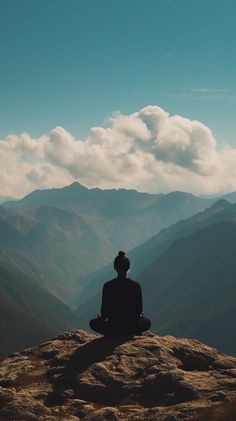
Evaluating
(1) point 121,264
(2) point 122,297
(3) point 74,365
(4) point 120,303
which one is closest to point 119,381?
(3) point 74,365

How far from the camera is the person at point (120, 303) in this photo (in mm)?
21000

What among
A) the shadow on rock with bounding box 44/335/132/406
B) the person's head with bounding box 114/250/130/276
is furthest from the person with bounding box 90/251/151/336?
the shadow on rock with bounding box 44/335/132/406

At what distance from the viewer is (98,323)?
837 inches

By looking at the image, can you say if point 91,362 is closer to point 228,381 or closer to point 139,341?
point 139,341

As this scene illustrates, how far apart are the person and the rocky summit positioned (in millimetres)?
586

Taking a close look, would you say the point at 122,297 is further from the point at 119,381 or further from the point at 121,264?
the point at 119,381

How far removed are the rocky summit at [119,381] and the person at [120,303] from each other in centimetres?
59

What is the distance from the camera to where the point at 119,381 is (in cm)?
1677

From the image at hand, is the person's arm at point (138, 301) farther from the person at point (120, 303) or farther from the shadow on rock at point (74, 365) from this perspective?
the shadow on rock at point (74, 365)

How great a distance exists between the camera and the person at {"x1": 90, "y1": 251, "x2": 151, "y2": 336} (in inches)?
827

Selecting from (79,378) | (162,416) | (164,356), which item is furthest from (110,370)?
(162,416)

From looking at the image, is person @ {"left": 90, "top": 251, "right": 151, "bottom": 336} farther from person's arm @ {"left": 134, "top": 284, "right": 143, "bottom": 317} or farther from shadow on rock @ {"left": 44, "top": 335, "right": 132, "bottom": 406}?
shadow on rock @ {"left": 44, "top": 335, "right": 132, "bottom": 406}

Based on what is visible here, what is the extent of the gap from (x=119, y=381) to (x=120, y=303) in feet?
15.5

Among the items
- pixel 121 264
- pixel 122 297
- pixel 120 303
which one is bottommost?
pixel 120 303
